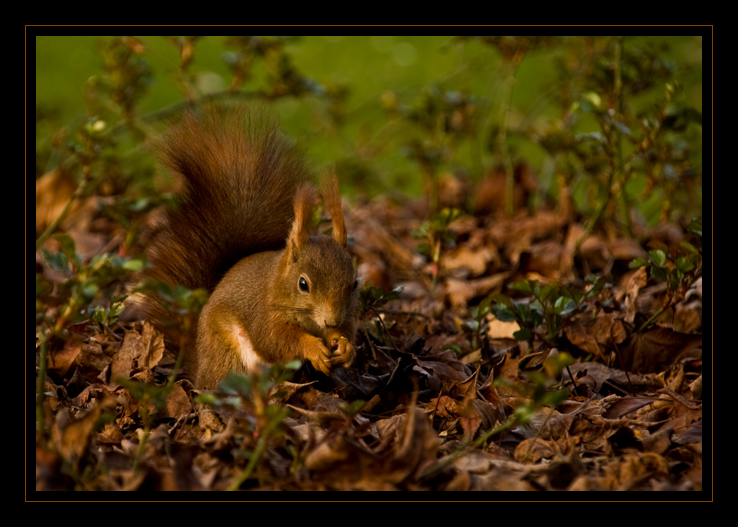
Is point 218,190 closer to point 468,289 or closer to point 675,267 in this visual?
point 468,289

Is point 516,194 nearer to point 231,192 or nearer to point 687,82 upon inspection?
point 687,82

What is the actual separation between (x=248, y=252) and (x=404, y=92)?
7.36ft

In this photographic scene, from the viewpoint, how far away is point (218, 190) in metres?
2.17

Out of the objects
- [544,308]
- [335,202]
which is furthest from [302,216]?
[544,308]

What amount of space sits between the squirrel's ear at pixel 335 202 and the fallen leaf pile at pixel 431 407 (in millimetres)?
302

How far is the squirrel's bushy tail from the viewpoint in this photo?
2135mm

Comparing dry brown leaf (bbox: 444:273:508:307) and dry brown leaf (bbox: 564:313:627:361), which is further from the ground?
dry brown leaf (bbox: 444:273:508:307)

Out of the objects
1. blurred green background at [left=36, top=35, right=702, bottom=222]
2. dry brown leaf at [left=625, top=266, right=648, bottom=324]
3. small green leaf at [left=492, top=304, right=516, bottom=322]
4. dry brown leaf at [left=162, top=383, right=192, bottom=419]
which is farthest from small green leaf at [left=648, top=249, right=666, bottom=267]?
dry brown leaf at [left=162, top=383, right=192, bottom=419]

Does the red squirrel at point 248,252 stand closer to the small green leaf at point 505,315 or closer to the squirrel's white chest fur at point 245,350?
the squirrel's white chest fur at point 245,350

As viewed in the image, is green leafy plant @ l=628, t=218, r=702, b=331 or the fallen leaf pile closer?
the fallen leaf pile

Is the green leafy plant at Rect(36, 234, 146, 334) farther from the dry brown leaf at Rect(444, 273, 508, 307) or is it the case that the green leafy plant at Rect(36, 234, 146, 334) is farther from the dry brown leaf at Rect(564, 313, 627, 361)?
the dry brown leaf at Rect(444, 273, 508, 307)

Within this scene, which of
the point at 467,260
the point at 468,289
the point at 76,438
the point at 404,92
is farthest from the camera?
the point at 404,92

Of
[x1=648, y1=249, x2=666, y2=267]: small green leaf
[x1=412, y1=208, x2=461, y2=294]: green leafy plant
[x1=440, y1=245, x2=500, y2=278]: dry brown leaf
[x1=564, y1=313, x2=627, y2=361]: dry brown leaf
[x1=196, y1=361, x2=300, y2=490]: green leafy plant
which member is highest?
[x1=412, y1=208, x2=461, y2=294]: green leafy plant

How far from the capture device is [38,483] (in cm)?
134
